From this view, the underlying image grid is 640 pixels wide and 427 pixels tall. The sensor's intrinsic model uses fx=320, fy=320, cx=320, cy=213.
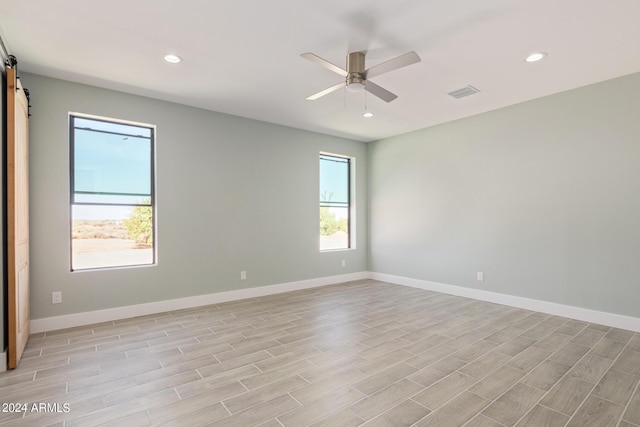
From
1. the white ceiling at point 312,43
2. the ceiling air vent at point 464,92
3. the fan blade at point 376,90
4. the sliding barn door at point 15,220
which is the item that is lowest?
the sliding barn door at point 15,220

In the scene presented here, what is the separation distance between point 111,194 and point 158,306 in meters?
1.56

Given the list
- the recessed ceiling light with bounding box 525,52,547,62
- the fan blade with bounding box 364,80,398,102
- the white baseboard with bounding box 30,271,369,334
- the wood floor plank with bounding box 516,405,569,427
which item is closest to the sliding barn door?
the white baseboard with bounding box 30,271,369,334

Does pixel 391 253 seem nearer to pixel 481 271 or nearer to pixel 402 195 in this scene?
pixel 402 195

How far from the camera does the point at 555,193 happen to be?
163 inches

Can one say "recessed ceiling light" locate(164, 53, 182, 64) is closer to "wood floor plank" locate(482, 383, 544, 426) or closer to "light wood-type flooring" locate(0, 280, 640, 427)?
"light wood-type flooring" locate(0, 280, 640, 427)

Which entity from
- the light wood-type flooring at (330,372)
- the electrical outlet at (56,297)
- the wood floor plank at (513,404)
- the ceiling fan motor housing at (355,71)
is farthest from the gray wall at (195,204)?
the wood floor plank at (513,404)

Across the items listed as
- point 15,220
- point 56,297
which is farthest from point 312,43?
point 56,297

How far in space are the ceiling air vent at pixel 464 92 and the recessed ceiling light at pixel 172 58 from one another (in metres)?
3.18

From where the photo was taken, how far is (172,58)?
3.16m

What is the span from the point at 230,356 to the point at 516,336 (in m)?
2.92

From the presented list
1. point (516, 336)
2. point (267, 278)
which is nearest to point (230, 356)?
point (267, 278)

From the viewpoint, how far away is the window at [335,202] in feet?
20.4

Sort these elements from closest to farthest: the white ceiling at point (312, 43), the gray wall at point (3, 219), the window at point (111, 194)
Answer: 1. the white ceiling at point (312, 43)
2. the gray wall at point (3, 219)
3. the window at point (111, 194)

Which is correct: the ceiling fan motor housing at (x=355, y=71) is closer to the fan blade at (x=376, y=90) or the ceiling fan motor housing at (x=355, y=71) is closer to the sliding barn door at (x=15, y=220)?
the fan blade at (x=376, y=90)
